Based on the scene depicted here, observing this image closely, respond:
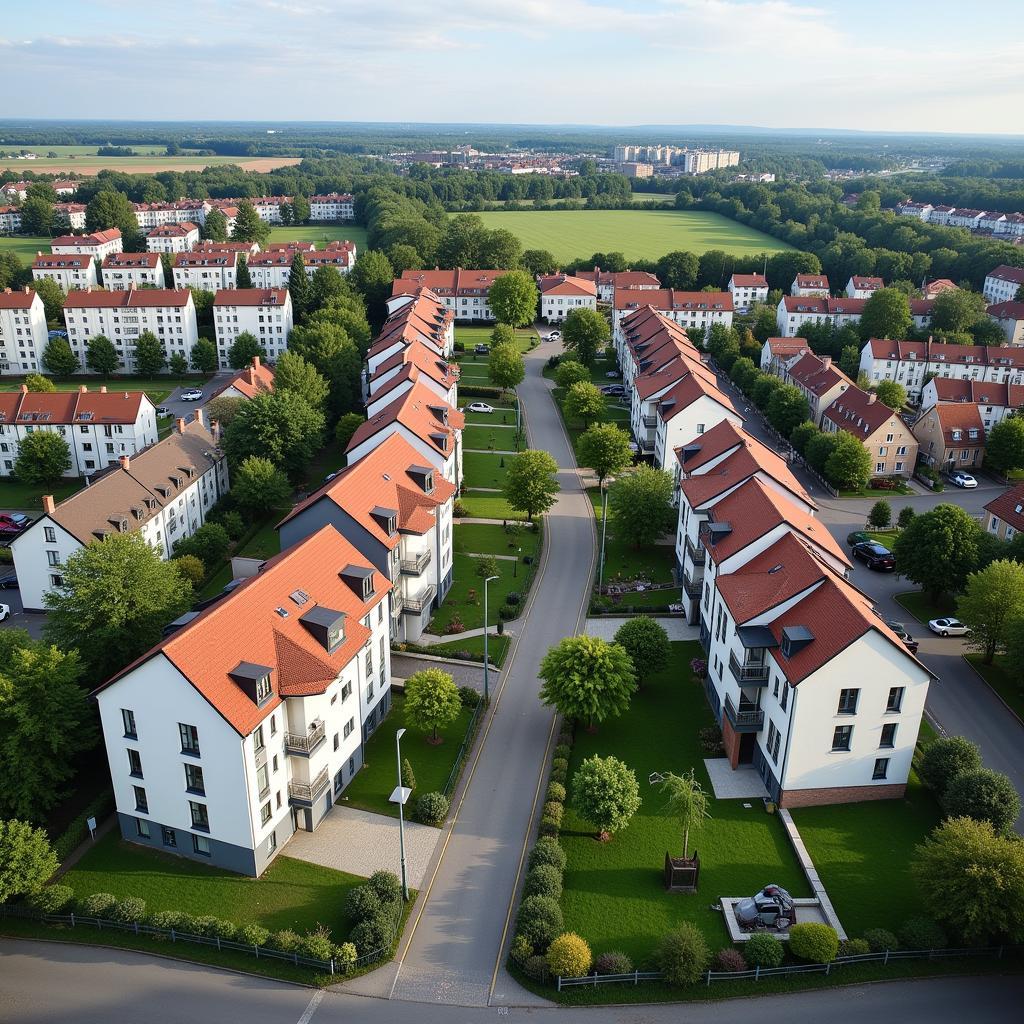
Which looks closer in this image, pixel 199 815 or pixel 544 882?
pixel 544 882

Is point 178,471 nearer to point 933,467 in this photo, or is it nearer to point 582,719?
point 582,719

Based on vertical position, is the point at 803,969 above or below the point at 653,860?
above

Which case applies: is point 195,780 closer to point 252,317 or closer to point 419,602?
point 419,602

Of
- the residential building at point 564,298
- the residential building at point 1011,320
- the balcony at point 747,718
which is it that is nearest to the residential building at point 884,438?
the balcony at point 747,718

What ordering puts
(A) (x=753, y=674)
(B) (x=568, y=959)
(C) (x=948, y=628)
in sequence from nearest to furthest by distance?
(B) (x=568, y=959) → (A) (x=753, y=674) → (C) (x=948, y=628)

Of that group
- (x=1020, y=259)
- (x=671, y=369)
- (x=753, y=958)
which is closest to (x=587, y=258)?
(x=1020, y=259)

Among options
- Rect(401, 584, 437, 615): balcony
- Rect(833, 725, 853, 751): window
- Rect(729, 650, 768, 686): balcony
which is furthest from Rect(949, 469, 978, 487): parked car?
Rect(401, 584, 437, 615): balcony

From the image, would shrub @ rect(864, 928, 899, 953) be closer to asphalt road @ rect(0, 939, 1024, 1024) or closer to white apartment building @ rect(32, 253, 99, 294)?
asphalt road @ rect(0, 939, 1024, 1024)

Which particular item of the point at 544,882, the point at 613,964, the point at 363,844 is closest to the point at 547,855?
the point at 544,882
